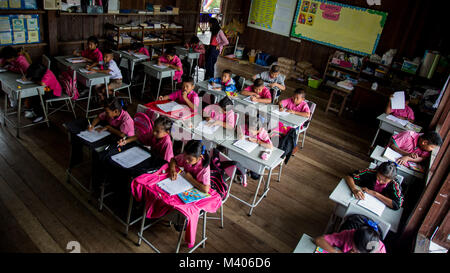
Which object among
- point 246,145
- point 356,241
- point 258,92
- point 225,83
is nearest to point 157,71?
point 225,83

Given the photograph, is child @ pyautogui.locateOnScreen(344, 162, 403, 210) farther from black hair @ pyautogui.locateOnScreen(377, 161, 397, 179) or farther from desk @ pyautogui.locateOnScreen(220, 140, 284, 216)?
desk @ pyautogui.locateOnScreen(220, 140, 284, 216)

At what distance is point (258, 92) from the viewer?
5336mm

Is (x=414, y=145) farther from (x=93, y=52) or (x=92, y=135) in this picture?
(x=93, y=52)

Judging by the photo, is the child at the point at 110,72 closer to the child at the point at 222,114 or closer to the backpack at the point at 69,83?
the backpack at the point at 69,83

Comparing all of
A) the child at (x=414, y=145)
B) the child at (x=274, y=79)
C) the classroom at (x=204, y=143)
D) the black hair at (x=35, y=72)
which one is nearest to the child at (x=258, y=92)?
the classroom at (x=204, y=143)

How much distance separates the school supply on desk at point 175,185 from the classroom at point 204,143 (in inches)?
0.6

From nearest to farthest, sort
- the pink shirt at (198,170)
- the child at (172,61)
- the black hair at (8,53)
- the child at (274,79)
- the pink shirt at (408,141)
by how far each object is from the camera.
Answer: the pink shirt at (198,170), the pink shirt at (408,141), the black hair at (8,53), the child at (274,79), the child at (172,61)

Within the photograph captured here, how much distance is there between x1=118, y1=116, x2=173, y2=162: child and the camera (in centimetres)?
330

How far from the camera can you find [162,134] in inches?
132

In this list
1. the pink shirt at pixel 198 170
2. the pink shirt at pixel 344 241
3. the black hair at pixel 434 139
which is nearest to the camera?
the pink shirt at pixel 344 241

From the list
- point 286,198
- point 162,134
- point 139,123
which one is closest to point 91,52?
point 139,123

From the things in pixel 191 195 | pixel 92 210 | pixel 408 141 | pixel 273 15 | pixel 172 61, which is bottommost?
pixel 92 210

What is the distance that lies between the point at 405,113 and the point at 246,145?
3.57m

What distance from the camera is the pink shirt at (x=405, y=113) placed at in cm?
563
